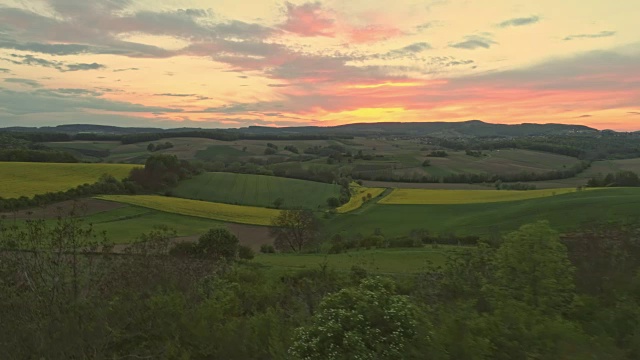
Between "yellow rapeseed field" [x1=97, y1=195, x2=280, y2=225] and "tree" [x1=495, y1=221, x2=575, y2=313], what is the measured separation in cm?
4482

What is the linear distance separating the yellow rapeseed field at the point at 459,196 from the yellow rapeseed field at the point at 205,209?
19.0m

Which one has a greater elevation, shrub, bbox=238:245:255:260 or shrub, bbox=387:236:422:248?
shrub, bbox=387:236:422:248

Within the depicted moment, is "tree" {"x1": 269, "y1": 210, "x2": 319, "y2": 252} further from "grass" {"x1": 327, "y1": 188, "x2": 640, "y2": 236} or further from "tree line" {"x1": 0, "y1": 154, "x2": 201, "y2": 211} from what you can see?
"tree line" {"x1": 0, "y1": 154, "x2": 201, "y2": 211}

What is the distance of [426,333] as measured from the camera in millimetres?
8227

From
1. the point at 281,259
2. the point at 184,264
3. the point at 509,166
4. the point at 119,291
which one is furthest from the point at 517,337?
the point at 509,166

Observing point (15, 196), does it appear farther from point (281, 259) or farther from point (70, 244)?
point (70, 244)

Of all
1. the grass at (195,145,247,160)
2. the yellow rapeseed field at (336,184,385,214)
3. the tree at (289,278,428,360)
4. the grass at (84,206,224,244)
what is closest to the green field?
the yellow rapeseed field at (336,184,385,214)

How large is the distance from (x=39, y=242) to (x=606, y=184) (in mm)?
81407

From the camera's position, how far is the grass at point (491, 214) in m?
47.6

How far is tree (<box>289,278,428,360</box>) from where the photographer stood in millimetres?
9633

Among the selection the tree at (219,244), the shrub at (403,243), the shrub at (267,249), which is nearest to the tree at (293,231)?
the shrub at (267,249)

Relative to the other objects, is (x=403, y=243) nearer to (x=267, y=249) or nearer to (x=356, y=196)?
(x=267, y=249)

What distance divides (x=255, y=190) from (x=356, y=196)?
625 inches

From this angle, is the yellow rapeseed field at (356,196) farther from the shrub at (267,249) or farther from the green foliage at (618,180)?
the green foliage at (618,180)
